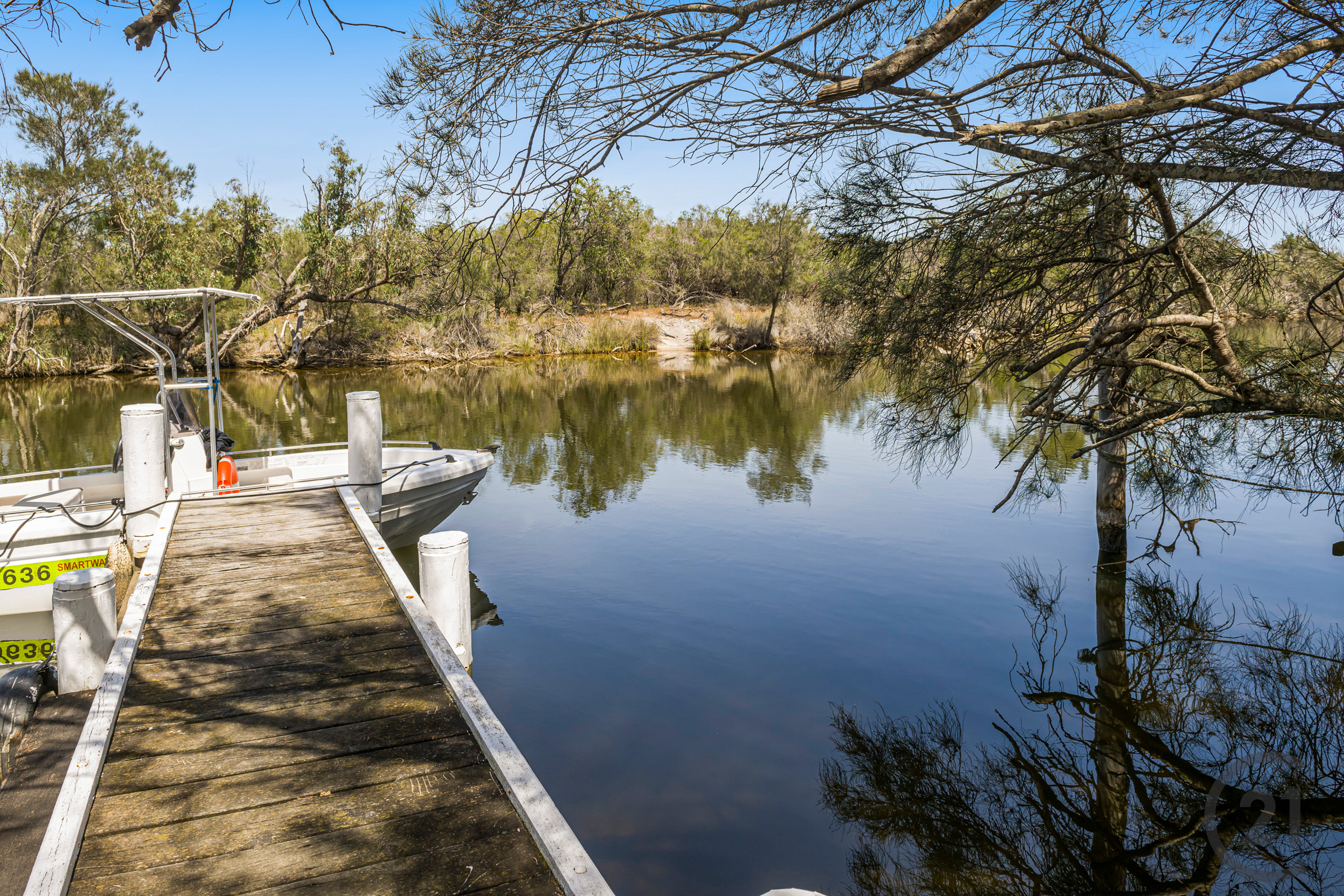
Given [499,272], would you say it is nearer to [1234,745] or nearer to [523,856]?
[523,856]

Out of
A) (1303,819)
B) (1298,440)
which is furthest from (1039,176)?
(1303,819)

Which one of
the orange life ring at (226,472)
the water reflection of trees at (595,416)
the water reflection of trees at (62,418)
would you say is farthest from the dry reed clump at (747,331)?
the orange life ring at (226,472)

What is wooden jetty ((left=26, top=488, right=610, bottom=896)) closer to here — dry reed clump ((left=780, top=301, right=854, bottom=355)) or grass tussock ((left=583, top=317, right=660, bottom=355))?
dry reed clump ((left=780, top=301, right=854, bottom=355))

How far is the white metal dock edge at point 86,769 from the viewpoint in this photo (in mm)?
2250

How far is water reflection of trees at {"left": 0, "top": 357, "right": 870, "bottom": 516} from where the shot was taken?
13344mm

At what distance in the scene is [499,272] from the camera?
374cm

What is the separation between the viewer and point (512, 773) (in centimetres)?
271

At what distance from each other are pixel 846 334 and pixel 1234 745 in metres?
4.05

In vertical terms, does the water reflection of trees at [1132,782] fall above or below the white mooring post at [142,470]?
below

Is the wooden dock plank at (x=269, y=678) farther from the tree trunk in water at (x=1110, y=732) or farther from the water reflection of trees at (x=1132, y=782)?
the tree trunk in water at (x=1110, y=732)

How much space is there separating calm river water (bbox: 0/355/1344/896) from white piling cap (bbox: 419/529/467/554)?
139 cm

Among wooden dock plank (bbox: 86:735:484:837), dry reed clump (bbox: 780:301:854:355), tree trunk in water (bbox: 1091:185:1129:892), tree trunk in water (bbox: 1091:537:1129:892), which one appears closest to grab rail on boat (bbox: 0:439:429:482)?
wooden dock plank (bbox: 86:735:484:837)

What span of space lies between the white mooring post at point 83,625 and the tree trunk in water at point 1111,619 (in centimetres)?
533

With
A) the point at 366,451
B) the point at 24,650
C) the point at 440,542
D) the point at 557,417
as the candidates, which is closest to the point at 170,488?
the point at 24,650
